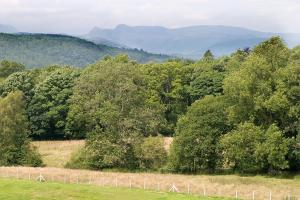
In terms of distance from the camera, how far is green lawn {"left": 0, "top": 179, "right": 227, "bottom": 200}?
36.8 meters

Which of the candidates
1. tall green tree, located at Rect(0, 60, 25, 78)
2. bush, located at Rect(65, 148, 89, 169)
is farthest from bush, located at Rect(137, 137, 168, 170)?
tall green tree, located at Rect(0, 60, 25, 78)

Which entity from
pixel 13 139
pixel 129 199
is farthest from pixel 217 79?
pixel 129 199

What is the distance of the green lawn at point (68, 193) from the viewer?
36844 millimetres

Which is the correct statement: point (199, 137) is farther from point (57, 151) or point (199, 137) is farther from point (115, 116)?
point (57, 151)

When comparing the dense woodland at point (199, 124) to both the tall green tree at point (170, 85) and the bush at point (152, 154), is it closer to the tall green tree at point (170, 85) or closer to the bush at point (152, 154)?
the bush at point (152, 154)

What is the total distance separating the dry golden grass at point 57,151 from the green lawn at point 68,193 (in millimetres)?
22330

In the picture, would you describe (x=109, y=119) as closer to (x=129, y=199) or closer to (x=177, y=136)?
(x=177, y=136)

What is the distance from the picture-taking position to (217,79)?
3642 inches

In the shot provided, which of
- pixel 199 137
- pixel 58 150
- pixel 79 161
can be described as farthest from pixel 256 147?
pixel 58 150

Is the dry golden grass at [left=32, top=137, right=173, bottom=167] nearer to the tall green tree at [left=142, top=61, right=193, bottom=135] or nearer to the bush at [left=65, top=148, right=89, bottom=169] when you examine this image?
the bush at [left=65, top=148, right=89, bottom=169]

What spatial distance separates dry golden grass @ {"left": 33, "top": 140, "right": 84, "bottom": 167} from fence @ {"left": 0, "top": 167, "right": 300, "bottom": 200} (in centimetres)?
A: 1371

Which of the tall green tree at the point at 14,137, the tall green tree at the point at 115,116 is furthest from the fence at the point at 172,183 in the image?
the tall green tree at the point at 14,137

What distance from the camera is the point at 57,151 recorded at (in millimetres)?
76375

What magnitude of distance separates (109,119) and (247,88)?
16.3m
